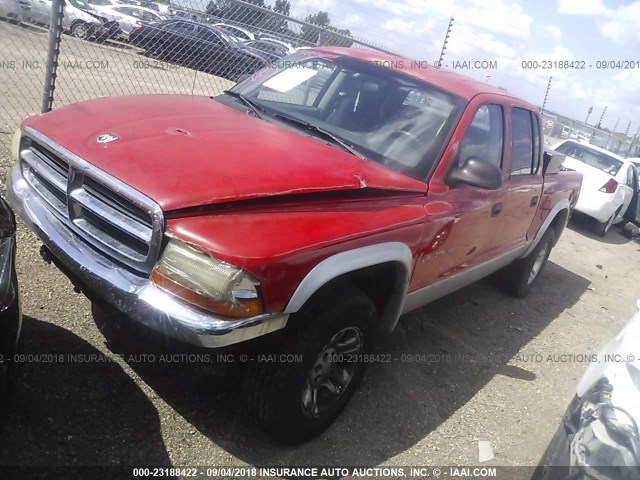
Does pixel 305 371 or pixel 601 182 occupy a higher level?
pixel 305 371

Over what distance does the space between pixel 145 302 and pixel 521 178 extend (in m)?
3.21

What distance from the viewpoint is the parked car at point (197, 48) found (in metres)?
7.89

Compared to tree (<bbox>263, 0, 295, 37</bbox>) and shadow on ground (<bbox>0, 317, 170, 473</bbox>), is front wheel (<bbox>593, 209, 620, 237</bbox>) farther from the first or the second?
shadow on ground (<bbox>0, 317, 170, 473</bbox>)

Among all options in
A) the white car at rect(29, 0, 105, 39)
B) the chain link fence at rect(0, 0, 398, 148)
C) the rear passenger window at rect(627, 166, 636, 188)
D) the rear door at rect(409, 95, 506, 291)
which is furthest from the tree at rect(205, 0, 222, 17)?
the rear passenger window at rect(627, 166, 636, 188)

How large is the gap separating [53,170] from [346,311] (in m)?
1.65

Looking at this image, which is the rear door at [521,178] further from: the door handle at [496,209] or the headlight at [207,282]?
the headlight at [207,282]

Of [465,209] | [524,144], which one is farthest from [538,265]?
[465,209]

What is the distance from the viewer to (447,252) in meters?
3.38

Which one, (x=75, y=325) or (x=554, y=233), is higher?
(x=554, y=233)

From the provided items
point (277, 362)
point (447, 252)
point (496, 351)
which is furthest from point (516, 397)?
point (277, 362)

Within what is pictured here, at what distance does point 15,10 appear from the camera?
629 cm

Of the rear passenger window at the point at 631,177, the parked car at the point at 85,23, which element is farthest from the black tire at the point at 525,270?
the parked car at the point at 85,23

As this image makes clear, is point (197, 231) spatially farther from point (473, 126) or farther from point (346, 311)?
point (473, 126)

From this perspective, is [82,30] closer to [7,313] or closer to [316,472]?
[7,313]
